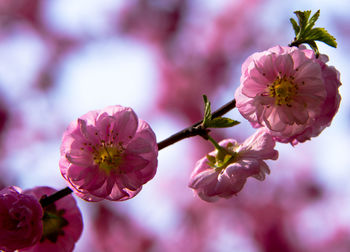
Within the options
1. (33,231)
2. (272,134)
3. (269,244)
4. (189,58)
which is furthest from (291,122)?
(189,58)

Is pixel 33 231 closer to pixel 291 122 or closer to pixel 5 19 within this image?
pixel 291 122

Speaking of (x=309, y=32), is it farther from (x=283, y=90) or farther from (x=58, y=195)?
(x=58, y=195)

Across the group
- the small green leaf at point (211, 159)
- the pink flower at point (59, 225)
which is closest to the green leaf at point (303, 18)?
the small green leaf at point (211, 159)

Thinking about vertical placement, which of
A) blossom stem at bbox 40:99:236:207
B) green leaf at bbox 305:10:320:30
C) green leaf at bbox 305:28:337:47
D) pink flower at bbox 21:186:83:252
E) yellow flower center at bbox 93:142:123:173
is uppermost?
green leaf at bbox 305:10:320:30

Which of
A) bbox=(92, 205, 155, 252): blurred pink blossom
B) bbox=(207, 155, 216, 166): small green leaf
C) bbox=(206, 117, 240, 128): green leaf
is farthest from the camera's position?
bbox=(92, 205, 155, 252): blurred pink blossom

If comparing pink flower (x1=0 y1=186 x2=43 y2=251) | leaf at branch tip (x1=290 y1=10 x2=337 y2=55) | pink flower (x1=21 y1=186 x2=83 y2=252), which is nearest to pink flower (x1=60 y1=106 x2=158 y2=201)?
pink flower (x1=0 y1=186 x2=43 y2=251)

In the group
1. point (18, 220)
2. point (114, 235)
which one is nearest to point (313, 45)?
point (18, 220)

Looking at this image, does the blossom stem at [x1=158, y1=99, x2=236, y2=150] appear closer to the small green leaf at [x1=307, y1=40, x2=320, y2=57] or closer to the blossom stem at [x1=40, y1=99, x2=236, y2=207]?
the blossom stem at [x1=40, y1=99, x2=236, y2=207]
